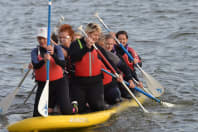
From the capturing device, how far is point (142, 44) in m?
13.9

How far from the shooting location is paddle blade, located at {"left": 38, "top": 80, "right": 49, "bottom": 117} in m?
5.71

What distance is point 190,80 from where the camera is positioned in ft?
32.9

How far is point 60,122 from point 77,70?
102 cm

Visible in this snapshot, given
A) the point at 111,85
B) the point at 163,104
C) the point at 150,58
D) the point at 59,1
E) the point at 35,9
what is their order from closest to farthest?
the point at 111,85 < the point at 163,104 < the point at 150,58 < the point at 35,9 < the point at 59,1

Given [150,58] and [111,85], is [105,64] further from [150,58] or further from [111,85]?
[150,58]

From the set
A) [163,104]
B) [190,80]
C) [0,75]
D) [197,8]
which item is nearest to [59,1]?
[197,8]

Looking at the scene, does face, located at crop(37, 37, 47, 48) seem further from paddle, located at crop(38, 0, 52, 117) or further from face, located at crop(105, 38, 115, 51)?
face, located at crop(105, 38, 115, 51)

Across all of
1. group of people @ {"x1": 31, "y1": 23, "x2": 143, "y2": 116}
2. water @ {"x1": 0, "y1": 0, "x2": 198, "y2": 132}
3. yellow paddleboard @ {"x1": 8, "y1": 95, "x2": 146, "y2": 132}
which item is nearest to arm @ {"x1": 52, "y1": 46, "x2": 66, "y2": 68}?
group of people @ {"x1": 31, "y1": 23, "x2": 143, "y2": 116}

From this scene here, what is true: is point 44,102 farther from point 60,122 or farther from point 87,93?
point 87,93

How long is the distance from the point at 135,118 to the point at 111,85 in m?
0.78

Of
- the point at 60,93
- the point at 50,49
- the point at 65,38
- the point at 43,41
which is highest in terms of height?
the point at 65,38

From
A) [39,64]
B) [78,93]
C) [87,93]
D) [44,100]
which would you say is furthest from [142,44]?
[44,100]

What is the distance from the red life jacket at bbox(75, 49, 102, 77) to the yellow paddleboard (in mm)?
666

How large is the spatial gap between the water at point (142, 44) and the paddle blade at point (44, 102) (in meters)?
1.26
